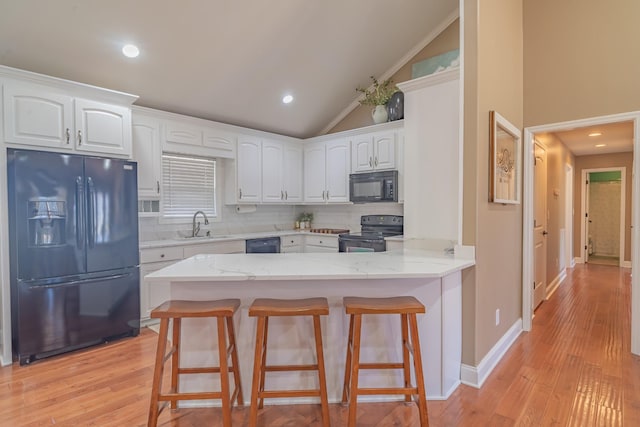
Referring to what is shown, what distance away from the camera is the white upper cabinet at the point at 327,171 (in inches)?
195

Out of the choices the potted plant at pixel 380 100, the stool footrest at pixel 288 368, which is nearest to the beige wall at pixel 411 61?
the potted plant at pixel 380 100

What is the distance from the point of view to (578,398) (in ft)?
7.38

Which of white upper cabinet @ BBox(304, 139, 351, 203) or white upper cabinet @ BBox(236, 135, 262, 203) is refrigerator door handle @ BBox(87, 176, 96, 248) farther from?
white upper cabinet @ BBox(304, 139, 351, 203)

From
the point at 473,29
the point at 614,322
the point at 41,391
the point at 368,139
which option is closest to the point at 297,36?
the point at 368,139

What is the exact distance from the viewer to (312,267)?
208 centimetres

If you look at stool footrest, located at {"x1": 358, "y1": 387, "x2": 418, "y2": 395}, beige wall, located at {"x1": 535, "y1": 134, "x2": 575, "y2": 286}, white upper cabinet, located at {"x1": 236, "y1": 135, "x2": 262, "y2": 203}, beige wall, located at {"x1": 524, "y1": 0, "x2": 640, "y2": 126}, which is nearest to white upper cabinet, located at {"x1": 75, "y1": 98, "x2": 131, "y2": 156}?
white upper cabinet, located at {"x1": 236, "y1": 135, "x2": 262, "y2": 203}

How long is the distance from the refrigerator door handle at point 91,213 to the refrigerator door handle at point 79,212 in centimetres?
5

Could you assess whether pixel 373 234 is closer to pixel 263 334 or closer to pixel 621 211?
pixel 263 334

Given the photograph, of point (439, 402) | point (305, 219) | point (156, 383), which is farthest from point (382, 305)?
point (305, 219)

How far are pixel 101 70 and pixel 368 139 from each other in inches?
124

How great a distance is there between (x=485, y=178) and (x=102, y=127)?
11.2 feet

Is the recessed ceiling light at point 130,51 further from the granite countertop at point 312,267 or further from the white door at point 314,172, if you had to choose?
the white door at point 314,172

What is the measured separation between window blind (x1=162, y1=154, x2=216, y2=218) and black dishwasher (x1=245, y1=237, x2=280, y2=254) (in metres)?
0.74

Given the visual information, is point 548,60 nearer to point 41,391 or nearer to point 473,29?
point 473,29
